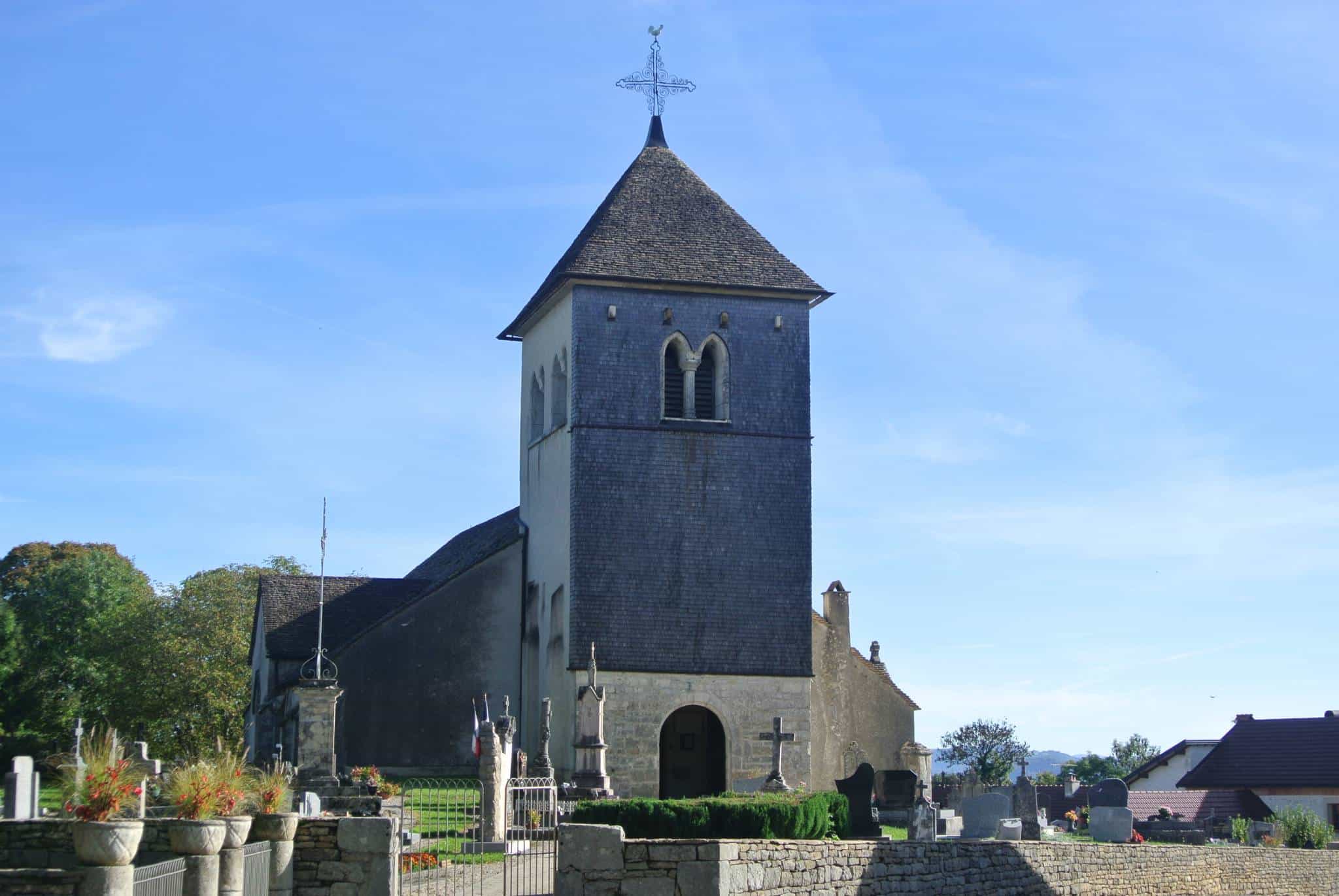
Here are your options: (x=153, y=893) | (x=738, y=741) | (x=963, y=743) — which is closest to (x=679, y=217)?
(x=738, y=741)

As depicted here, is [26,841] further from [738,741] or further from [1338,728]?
[1338,728]

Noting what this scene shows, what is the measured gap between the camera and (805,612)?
35188 millimetres

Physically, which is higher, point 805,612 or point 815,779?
point 805,612

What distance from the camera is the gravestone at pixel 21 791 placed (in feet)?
53.8

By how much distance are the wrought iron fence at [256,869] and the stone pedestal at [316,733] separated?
872 centimetres

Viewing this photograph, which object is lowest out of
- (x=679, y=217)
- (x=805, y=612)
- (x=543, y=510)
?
(x=805, y=612)

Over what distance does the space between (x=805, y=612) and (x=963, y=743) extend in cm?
6114

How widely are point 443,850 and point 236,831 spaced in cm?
888

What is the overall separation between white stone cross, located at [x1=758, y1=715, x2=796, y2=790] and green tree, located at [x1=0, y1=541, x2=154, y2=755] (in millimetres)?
22920

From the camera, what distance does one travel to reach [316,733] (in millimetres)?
25219

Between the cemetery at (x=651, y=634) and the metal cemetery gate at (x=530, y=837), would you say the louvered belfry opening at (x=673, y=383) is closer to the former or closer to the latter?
the cemetery at (x=651, y=634)

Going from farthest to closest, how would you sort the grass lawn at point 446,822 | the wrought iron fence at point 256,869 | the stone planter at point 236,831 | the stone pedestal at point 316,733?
the stone pedestal at point 316,733, the grass lawn at point 446,822, the wrought iron fence at point 256,869, the stone planter at point 236,831

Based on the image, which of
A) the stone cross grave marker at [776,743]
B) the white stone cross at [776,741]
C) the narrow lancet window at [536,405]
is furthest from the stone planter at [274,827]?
the narrow lancet window at [536,405]

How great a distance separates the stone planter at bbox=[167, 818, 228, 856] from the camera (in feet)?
44.9
